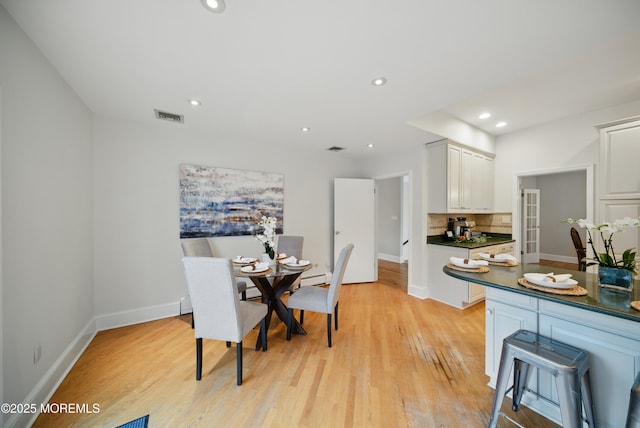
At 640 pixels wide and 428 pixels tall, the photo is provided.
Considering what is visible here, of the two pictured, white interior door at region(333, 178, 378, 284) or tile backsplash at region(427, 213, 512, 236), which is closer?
tile backsplash at region(427, 213, 512, 236)

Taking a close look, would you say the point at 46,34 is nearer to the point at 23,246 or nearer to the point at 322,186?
the point at 23,246

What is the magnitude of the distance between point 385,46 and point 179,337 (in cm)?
332

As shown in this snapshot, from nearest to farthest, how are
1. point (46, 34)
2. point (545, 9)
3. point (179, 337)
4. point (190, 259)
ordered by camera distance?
point (545, 9), point (46, 34), point (190, 259), point (179, 337)

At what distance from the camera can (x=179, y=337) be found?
2502 mm

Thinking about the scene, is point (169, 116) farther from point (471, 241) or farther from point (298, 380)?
point (471, 241)

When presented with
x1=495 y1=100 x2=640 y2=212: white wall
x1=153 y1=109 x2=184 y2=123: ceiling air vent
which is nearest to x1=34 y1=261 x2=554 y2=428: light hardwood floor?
x1=153 y1=109 x2=184 y2=123: ceiling air vent

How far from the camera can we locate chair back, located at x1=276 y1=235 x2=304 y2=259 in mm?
3375

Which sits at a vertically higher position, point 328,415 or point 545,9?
point 545,9

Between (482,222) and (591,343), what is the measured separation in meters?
3.52

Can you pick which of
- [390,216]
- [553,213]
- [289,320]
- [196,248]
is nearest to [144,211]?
[196,248]

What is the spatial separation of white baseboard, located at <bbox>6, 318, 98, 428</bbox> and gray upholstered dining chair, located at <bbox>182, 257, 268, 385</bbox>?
943mm

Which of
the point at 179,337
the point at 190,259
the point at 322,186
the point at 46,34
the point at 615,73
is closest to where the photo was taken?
the point at 46,34

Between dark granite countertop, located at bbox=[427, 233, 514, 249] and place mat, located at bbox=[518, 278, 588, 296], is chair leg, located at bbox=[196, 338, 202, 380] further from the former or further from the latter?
dark granite countertop, located at bbox=[427, 233, 514, 249]

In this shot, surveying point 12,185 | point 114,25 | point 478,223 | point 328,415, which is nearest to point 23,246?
point 12,185
